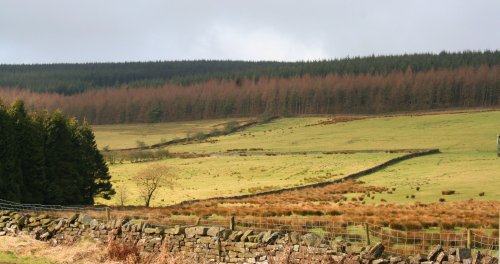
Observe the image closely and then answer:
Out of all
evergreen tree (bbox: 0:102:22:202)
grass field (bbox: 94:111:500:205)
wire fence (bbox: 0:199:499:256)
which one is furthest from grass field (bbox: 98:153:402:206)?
wire fence (bbox: 0:199:499:256)

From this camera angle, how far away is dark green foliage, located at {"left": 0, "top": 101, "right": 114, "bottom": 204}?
165 ft

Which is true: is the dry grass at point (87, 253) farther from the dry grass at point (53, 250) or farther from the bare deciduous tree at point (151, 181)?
the bare deciduous tree at point (151, 181)

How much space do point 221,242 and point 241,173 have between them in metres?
63.9

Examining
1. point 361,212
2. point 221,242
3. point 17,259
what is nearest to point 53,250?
point 17,259

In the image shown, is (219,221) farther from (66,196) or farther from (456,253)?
(66,196)

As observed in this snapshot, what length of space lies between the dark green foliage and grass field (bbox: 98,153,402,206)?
7.36 metres

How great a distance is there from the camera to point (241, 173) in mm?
84812

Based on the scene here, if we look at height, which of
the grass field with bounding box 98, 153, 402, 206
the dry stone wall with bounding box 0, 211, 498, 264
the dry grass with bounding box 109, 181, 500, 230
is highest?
the dry stone wall with bounding box 0, 211, 498, 264

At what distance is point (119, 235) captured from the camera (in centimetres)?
2333

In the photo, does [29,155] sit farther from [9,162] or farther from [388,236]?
A: [388,236]

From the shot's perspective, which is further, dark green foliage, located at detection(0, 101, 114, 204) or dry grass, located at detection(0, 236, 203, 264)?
dark green foliage, located at detection(0, 101, 114, 204)

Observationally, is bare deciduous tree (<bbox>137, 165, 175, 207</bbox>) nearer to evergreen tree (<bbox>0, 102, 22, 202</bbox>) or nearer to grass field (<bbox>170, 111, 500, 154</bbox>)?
evergreen tree (<bbox>0, 102, 22, 202</bbox>)

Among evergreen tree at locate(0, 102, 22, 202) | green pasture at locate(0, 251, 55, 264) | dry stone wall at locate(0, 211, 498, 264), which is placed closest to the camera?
dry stone wall at locate(0, 211, 498, 264)

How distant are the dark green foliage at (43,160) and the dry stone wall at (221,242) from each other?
75.5ft
